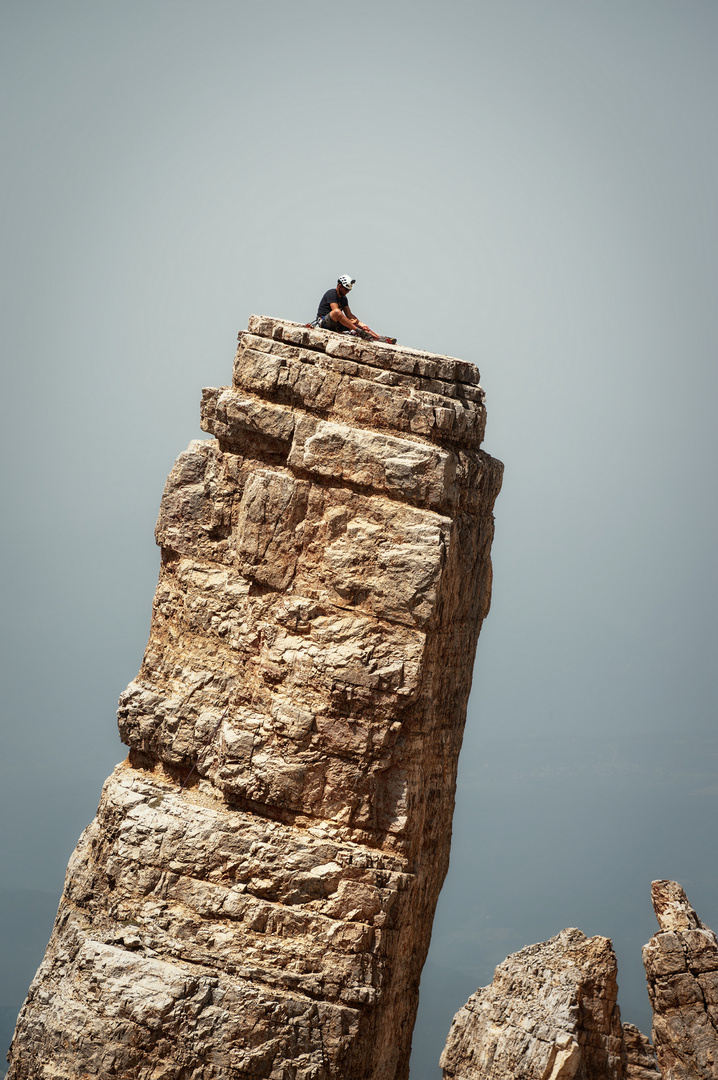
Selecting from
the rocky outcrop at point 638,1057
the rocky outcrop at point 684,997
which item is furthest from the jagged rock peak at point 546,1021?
the rocky outcrop at point 638,1057

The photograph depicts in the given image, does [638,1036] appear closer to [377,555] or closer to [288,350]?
[377,555]

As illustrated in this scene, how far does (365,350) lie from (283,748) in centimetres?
461

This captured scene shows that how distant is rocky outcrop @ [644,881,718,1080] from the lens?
1394 cm

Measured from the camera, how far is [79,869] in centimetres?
1232

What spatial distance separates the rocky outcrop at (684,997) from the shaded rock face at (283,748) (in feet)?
12.0

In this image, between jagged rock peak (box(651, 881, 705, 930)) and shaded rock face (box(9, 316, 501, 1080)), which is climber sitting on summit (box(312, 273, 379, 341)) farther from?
jagged rock peak (box(651, 881, 705, 930))

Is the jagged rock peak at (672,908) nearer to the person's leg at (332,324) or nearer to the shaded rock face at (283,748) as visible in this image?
the shaded rock face at (283,748)

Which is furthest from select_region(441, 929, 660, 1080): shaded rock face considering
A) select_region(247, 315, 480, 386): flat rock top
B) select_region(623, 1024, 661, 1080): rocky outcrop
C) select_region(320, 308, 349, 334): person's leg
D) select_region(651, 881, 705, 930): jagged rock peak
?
select_region(320, 308, 349, 334): person's leg

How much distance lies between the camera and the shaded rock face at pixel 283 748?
1115cm

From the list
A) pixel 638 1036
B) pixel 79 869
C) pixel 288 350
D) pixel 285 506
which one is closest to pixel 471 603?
pixel 285 506

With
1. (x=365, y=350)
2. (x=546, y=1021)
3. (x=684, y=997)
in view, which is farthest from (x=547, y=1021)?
(x=365, y=350)

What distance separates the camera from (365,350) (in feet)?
40.5

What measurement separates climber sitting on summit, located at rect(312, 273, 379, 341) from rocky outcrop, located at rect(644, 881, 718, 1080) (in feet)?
29.4

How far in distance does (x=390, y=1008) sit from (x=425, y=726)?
3.18 m
